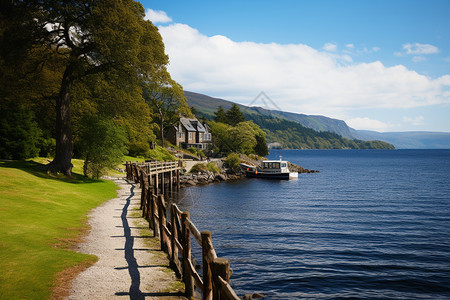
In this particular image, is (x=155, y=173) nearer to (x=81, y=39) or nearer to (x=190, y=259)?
(x=81, y=39)

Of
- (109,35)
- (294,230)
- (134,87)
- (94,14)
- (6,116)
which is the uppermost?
(94,14)

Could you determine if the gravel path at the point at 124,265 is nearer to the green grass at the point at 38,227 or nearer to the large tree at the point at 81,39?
the green grass at the point at 38,227

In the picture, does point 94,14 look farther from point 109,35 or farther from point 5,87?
point 5,87

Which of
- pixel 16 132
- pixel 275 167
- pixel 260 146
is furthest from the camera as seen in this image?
pixel 260 146

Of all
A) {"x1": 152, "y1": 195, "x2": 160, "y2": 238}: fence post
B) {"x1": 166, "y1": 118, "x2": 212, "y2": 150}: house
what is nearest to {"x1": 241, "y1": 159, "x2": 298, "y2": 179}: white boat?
{"x1": 166, "y1": 118, "x2": 212, "y2": 150}: house

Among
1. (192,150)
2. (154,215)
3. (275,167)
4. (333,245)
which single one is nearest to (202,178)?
(275,167)


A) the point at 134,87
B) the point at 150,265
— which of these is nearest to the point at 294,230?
the point at 150,265

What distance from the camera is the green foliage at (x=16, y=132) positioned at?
32906 mm

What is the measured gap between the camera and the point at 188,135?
9956cm

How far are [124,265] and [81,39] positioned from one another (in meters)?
23.4

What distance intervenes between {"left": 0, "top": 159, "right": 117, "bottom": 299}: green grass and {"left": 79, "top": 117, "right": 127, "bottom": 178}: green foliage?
4.08m

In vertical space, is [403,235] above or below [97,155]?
below

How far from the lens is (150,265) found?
1064cm

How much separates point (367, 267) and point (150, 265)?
11.2 metres
